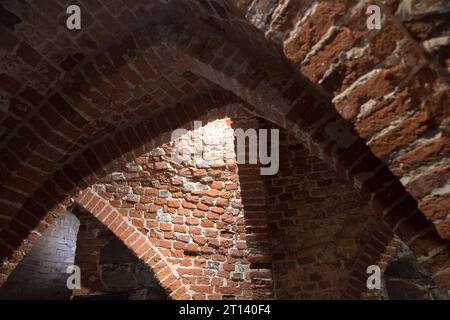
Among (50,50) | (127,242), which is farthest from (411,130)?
(127,242)

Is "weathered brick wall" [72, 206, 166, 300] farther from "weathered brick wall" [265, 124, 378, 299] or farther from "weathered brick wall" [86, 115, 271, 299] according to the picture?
"weathered brick wall" [265, 124, 378, 299]

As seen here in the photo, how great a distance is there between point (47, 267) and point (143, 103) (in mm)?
5901

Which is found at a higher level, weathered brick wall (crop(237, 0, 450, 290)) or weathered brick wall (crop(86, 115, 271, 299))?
weathered brick wall (crop(86, 115, 271, 299))

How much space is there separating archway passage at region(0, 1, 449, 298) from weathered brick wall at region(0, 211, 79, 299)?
4.58 metres

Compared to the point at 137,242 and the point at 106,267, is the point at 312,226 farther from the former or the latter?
the point at 106,267

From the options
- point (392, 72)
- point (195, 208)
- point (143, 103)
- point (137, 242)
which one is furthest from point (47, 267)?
point (392, 72)

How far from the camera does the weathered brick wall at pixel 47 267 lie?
672 centimetres

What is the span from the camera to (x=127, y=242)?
A: 4.91 m

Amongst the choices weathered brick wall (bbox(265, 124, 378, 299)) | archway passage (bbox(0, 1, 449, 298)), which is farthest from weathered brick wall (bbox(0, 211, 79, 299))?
weathered brick wall (bbox(265, 124, 378, 299))

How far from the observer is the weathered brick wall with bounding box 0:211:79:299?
265 inches

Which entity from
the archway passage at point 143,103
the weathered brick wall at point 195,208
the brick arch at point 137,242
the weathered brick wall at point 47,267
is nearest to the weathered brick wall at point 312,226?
the weathered brick wall at point 195,208

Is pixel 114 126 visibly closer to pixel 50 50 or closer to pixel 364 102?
pixel 50 50

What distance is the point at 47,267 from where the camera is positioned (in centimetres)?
722

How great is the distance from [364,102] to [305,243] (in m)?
3.67
